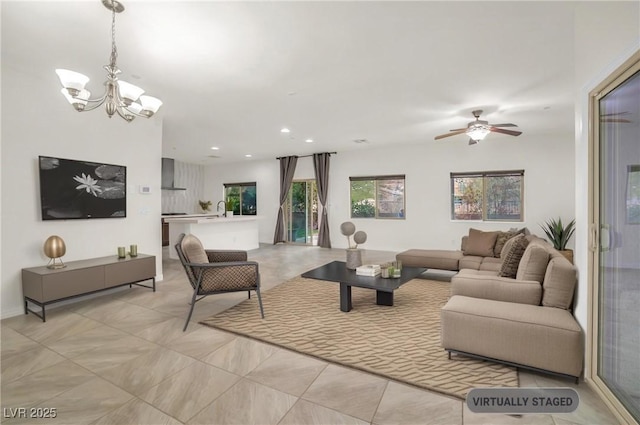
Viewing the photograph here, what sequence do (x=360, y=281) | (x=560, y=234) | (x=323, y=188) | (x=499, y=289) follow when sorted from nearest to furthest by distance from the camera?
(x=499, y=289) → (x=360, y=281) → (x=560, y=234) → (x=323, y=188)

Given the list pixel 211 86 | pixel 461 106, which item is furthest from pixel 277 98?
pixel 461 106

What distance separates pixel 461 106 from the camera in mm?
4504

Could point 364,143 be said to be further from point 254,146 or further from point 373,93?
point 373,93

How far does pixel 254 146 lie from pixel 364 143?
2.75 m

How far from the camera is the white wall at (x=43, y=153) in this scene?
322 cm

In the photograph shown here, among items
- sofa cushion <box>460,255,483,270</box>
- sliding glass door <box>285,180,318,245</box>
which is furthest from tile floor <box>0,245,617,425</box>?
sliding glass door <box>285,180,318,245</box>

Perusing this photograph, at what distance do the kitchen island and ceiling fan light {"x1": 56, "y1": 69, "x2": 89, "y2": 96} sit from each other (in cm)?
413

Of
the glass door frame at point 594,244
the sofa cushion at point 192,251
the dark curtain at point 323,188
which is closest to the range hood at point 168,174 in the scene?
the dark curtain at point 323,188

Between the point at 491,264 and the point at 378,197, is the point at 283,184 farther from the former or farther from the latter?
the point at 491,264

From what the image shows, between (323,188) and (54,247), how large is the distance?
608 centimetres

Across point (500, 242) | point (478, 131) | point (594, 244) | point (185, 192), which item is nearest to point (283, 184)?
point (185, 192)

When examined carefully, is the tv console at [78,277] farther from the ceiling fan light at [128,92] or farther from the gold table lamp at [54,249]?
the ceiling fan light at [128,92]

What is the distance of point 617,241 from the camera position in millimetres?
1798

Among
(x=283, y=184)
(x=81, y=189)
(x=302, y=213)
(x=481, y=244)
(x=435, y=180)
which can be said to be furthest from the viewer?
(x=302, y=213)
